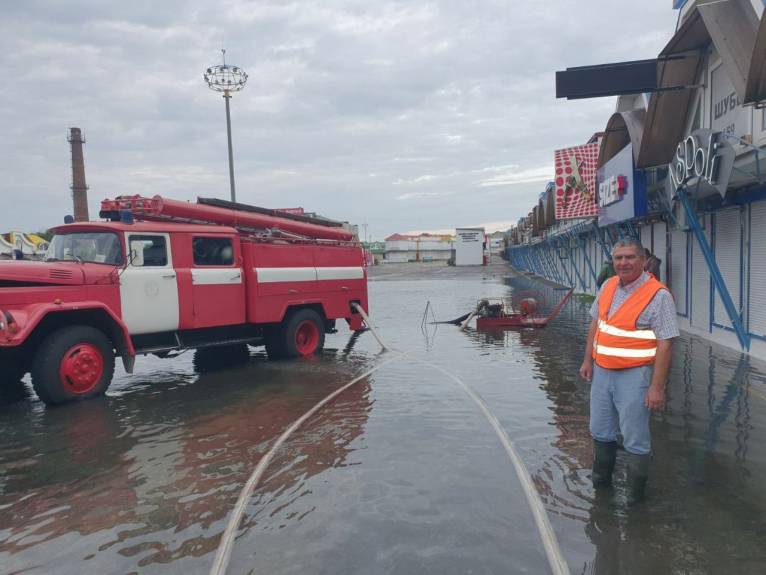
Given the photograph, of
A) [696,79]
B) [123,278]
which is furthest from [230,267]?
[696,79]

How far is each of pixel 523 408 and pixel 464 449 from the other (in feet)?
5.36

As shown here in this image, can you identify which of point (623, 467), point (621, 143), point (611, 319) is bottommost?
point (623, 467)

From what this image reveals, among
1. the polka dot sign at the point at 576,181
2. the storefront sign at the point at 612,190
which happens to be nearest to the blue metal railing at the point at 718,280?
the storefront sign at the point at 612,190

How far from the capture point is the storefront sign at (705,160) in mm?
7898

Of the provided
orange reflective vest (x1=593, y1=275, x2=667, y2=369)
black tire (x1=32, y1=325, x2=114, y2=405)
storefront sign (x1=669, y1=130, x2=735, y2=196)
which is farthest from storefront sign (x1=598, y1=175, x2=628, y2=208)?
black tire (x1=32, y1=325, x2=114, y2=405)

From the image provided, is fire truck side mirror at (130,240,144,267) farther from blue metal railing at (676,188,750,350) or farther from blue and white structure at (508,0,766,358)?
blue metal railing at (676,188,750,350)

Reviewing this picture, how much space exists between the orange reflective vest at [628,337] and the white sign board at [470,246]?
6726cm

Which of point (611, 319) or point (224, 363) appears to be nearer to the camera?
point (611, 319)

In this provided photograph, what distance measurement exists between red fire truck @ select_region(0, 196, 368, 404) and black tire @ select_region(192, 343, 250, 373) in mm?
346

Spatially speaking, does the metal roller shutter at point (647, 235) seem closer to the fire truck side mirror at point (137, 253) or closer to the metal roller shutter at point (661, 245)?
the metal roller shutter at point (661, 245)

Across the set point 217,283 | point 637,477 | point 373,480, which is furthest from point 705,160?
point 217,283

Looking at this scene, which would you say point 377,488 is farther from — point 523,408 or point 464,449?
point 523,408

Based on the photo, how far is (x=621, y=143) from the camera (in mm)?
14953

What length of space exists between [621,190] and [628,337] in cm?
1030
